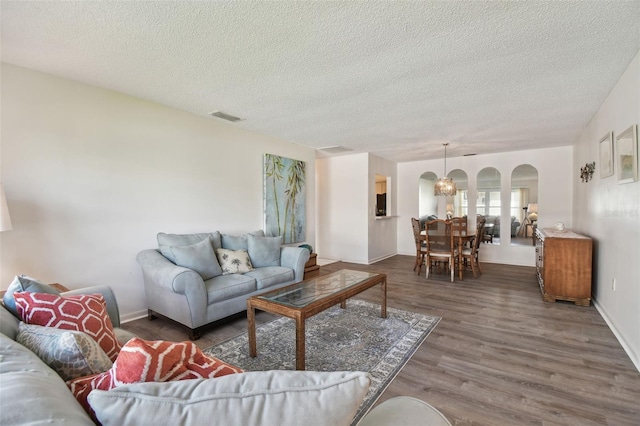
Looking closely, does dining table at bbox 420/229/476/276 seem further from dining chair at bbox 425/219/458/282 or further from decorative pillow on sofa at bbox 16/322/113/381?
decorative pillow on sofa at bbox 16/322/113/381

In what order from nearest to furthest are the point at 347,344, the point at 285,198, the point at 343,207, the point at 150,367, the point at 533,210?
the point at 150,367 < the point at 347,344 < the point at 285,198 < the point at 533,210 < the point at 343,207

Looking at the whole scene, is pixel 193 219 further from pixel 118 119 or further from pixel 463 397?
pixel 463 397

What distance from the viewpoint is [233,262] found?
3.40 metres

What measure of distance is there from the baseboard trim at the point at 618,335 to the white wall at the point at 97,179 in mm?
4231

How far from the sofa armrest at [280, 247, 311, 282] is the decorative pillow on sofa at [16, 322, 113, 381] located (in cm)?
270

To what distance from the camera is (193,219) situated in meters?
3.70

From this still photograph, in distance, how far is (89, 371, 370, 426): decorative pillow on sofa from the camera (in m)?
0.57

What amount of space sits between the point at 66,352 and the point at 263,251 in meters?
2.81

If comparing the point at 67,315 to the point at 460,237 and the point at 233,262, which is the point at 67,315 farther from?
the point at 460,237

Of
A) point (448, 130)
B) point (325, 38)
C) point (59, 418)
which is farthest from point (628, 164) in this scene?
point (59, 418)

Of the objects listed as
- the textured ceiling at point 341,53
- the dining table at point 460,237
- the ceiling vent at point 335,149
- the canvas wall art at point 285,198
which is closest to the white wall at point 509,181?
the dining table at point 460,237

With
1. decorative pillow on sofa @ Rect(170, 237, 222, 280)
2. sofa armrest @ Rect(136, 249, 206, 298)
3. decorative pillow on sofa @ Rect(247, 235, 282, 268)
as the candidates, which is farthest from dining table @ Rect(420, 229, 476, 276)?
sofa armrest @ Rect(136, 249, 206, 298)

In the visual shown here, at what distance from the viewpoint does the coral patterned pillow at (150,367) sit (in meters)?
0.69

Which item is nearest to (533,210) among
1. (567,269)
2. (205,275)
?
(567,269)
